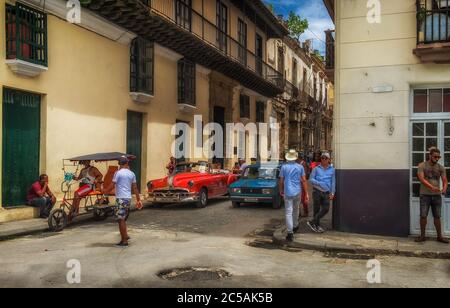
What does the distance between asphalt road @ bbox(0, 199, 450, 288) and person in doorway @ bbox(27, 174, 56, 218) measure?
125cm

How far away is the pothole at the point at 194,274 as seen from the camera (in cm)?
625

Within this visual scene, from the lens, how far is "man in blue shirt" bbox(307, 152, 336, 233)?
981 centimetres

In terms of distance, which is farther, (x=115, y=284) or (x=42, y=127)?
(x=42, y=127)

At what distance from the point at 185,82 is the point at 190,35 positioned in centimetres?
226

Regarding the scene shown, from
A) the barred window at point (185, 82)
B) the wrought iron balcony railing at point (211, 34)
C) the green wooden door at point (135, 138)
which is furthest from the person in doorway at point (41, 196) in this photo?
the barred window at point (185, 82)

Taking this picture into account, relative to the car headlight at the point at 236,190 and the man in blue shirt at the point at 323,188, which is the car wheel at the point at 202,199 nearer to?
the car headlight at the point at 236,190

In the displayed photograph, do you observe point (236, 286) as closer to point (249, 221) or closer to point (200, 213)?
point (249, 221)

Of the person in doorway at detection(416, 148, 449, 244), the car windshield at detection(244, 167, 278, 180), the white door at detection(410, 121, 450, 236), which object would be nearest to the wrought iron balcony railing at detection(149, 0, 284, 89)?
the car windshield at detection(244, 167, 278, 180)

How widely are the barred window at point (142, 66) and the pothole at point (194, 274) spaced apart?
33.2ft

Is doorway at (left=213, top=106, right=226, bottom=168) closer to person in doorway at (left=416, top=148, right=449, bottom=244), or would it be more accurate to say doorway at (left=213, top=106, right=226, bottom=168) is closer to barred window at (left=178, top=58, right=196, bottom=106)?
barred window at (left=178, top=58, right=196, bottom=106)

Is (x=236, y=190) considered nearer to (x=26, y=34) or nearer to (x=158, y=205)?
(x=158, y=205)

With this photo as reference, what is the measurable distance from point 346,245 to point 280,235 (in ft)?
4.44

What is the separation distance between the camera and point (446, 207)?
362 inches
